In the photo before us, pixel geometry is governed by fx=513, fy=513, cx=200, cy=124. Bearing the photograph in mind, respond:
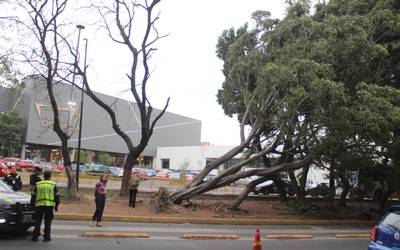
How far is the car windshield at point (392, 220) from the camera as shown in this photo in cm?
929

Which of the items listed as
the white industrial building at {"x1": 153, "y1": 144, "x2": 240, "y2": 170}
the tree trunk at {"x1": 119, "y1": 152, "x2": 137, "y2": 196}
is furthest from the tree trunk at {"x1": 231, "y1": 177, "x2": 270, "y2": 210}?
the white industrial building at {"x1": 153, "y1": 144, "x2": 240, "y2": 170}

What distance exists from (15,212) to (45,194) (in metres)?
0.76

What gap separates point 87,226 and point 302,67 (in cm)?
968

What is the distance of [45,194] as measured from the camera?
12.0m

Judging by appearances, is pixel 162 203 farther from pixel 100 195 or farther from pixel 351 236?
pixel 351 236

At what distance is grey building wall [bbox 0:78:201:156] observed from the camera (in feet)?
263

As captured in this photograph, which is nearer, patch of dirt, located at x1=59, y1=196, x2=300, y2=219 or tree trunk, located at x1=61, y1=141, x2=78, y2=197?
patch of dirt, located at x1=59, y1=196, x2=300, y2=219

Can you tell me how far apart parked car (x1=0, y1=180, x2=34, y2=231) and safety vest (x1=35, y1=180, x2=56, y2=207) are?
334mm

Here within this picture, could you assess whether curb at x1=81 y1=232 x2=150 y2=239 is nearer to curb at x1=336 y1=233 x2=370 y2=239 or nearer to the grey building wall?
curb at x1=336 y1=233 x2=370 y2=239

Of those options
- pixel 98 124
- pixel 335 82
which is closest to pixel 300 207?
pixel 335 82

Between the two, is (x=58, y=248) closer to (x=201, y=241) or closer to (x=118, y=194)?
(x=201, y=241)

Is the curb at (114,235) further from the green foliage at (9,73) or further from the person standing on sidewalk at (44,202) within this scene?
the green foliage at (9,73)

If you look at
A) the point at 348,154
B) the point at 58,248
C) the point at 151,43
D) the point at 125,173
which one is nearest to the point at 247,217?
the point at 348,154

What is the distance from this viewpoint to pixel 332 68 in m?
20.0
